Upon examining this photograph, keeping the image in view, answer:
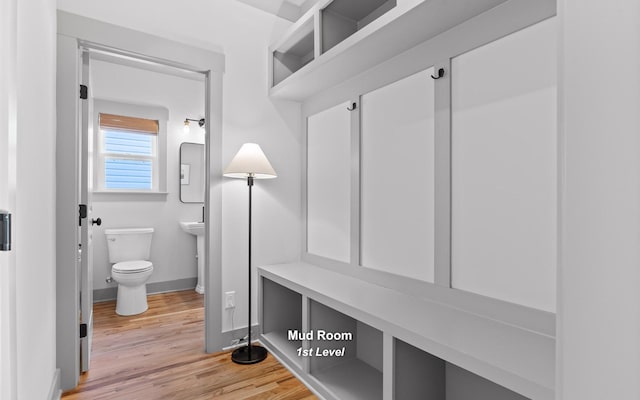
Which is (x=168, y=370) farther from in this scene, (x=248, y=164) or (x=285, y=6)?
(x=285, y=6)

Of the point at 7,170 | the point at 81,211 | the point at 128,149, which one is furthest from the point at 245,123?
the point at 128,149

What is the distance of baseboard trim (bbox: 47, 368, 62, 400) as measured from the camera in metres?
1.75

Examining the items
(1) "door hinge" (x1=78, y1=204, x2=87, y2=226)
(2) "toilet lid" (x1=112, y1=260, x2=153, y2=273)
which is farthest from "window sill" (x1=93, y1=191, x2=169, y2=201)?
(1) "door hinge" (x1=78, y1=204, x2=87, y2=226)

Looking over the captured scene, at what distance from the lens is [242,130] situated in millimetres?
2594

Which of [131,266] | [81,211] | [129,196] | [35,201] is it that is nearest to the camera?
[35,201]

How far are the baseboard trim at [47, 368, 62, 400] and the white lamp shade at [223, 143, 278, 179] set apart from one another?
146cm

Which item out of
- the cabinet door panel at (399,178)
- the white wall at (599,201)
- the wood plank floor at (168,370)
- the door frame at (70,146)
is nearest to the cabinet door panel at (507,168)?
the cabinet door panel at (399,178)

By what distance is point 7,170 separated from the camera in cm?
67

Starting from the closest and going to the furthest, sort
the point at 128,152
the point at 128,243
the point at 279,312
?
1. the point at 279,312
2. the point at 128,243
3. the point at 128,152

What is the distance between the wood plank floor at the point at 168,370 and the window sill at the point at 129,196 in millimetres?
1338

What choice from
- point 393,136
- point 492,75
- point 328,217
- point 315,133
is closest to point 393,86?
point 393,136

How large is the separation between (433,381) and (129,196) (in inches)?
140

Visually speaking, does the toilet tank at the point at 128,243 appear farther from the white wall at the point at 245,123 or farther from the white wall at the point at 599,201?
the white wall at the point at 599,201

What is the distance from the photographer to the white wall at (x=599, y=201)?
41 cm
